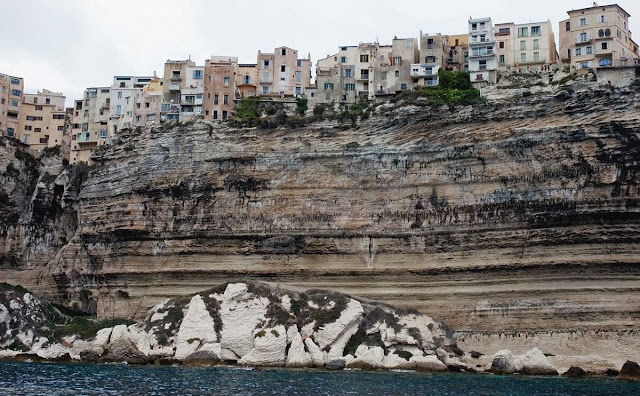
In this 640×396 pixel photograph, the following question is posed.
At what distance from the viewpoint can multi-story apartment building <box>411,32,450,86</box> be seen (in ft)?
187

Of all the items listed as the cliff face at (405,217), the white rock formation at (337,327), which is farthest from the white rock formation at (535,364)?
the white rock formation at (337,327)

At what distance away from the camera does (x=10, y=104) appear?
220ft

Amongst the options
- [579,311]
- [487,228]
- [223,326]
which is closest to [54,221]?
[223,326]

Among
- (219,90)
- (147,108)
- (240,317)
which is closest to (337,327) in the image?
(240,317)

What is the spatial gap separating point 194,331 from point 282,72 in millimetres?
27494

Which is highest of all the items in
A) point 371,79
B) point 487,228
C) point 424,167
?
point 371,79

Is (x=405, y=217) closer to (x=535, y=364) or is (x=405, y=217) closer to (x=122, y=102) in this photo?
(x=535, y=364)

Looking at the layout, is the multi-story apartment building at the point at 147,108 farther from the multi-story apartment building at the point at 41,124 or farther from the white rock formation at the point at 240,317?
the white rock formation at the point at 240,317

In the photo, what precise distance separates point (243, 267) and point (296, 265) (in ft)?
10.4

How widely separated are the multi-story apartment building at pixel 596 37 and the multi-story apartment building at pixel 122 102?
31481 mm

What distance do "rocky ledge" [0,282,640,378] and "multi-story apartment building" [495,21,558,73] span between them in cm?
2358

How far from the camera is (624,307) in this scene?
127 feet

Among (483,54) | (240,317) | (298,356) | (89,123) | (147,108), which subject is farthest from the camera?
Result: (89,123)

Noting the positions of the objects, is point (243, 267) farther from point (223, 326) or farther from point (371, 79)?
point (371, 79)
